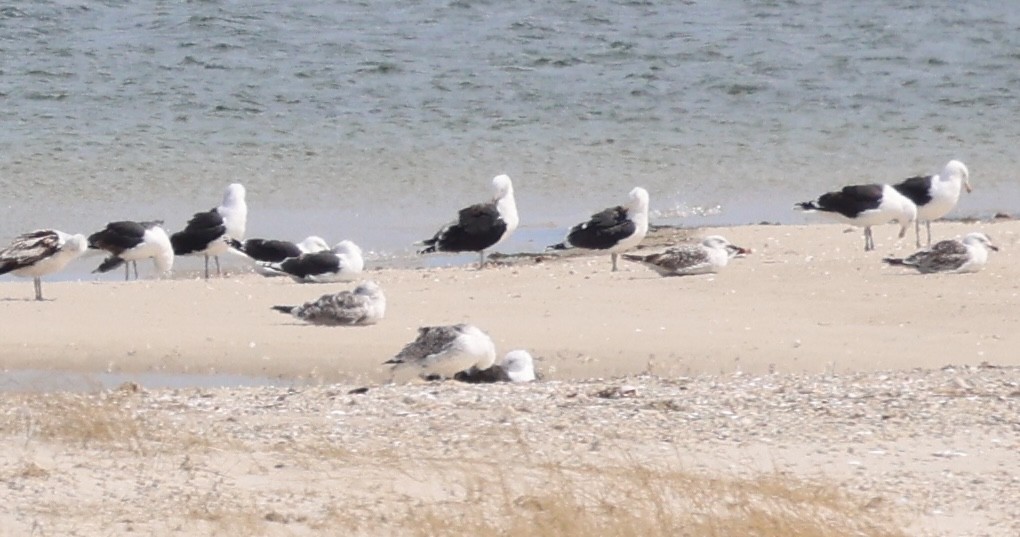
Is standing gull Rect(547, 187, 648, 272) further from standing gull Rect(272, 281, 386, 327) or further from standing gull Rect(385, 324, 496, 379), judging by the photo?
standing gull Rect(385, 324, 496, 379)

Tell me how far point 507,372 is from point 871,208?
623 cm

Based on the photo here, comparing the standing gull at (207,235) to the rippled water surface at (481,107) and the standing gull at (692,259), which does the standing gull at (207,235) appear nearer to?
the rippled water surface at (481,107)

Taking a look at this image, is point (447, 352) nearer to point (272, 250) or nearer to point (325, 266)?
point (325, 266)

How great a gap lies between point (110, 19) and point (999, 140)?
17.1 meters

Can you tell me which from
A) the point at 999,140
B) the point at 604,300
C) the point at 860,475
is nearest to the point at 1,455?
the point at 860,475

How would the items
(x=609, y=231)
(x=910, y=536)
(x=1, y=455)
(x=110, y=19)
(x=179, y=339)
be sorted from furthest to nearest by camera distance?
(x=110, y=19), (x=609, y=231), (x=179, y=339), (x=1, y=455), (x=910, y=536)

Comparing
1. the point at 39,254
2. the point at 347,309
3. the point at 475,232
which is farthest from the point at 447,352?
the point at 475,232

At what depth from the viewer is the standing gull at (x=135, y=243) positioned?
54.3 feet

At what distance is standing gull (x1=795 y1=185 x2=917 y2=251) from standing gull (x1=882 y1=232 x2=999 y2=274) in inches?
65.3

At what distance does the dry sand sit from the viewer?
7.89 m

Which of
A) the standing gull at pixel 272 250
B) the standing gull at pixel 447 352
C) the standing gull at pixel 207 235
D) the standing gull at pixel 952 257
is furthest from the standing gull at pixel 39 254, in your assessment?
the standing gull at pixel 952 257

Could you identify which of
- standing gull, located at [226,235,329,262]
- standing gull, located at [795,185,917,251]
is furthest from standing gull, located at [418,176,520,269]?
standing gull, located at [795,185,917,251]

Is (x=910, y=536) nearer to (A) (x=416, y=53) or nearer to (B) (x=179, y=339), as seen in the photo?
(B) (x=179, y=339)

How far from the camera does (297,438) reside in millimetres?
8719
